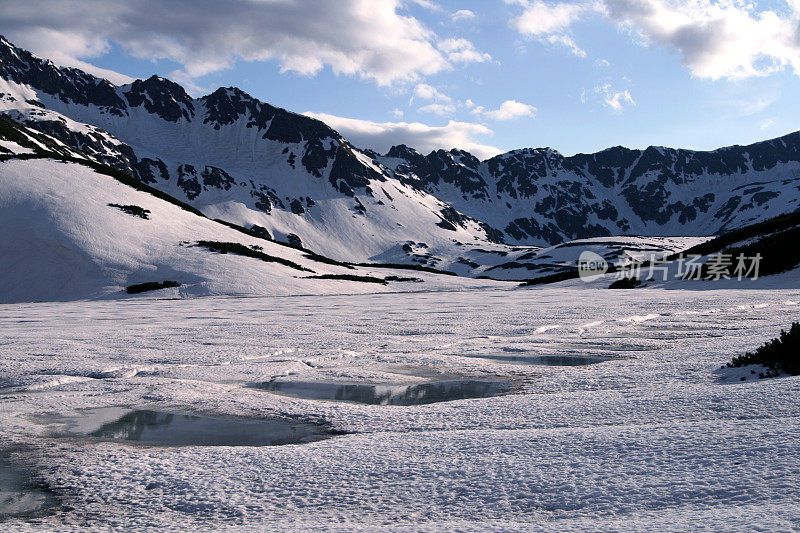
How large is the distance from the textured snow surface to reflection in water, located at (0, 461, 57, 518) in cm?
13

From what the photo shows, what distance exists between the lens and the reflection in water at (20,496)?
3920 millimetres

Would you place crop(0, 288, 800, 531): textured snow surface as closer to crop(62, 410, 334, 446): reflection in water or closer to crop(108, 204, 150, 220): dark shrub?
crop(62, 410, 334, 446): reflection in water

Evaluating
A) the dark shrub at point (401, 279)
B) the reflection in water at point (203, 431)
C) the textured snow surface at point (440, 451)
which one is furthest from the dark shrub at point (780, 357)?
the dark shrub at point (401, 279)

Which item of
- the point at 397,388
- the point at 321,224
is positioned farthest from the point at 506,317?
the point at 321,224

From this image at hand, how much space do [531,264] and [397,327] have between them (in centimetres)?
13388

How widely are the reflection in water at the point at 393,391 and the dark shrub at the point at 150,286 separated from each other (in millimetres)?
41903

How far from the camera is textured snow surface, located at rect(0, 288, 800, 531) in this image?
3.46 m

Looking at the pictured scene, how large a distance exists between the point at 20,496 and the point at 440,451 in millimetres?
3376

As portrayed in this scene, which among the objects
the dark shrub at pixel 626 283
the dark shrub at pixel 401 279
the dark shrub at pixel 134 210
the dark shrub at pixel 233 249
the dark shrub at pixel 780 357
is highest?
the dark shrub at pixel 134 210

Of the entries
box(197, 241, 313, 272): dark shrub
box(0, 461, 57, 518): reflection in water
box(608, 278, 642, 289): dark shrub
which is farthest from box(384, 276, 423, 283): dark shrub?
box(0, 461, 57, 518): reflection in water

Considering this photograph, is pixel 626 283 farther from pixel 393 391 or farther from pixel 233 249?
pixel 233 249

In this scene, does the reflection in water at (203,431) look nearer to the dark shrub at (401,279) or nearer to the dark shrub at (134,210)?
the dark shrub at (134,210)

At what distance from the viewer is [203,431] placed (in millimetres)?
5996

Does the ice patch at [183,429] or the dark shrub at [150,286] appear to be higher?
the ice patch at [183,429]
